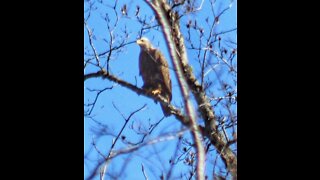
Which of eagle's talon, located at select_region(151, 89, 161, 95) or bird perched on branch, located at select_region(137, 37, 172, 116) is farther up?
bird perched on branch, located at select_region(137, 37, 172, 116)

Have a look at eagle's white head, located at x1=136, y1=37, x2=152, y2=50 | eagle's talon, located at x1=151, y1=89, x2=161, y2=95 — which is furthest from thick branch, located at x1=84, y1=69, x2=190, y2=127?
A: eagle's white head, located at x1=136, y1=37, x2=152, y2=50

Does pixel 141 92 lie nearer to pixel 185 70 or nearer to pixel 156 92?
pixel 156 92

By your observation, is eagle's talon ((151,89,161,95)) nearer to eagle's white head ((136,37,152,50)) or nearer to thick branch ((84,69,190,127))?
thick branch ((84,69,190,127))

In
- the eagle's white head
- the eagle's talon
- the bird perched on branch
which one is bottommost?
the eagle's talon

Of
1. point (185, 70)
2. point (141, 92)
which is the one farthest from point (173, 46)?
point (141, 92)

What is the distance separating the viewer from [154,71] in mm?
1992

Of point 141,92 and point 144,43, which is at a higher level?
point 144,43

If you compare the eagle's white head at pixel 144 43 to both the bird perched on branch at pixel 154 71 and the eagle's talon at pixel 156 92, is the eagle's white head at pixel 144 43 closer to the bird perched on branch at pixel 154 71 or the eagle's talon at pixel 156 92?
the bird perched on branch at pixel 154 71

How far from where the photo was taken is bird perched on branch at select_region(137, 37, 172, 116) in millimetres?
1953

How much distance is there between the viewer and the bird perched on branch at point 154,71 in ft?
6.41
